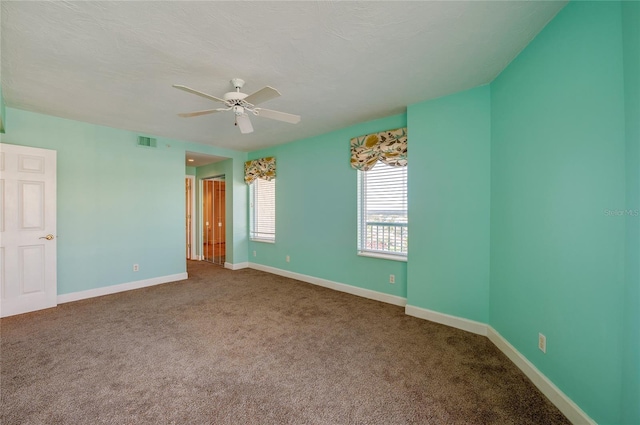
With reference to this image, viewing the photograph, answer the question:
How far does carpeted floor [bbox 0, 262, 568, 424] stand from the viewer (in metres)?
1.60

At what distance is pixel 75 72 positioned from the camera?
2.33 meters

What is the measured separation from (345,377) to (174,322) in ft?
7.03

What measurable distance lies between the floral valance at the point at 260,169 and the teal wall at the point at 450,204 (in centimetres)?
292

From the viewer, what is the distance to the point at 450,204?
2.82 metres

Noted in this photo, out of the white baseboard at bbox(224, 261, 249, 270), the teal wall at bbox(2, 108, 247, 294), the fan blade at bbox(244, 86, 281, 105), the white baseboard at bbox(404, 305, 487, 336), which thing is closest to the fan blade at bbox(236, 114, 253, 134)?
the fan blade at bbox(244, 86, 281, 105)

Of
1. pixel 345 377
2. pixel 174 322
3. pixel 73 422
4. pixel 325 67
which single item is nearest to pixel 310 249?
pixel 174 322

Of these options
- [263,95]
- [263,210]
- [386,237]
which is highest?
[263,95]

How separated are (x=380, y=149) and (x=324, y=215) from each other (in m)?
1.48

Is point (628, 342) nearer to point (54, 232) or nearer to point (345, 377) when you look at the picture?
point (345, 377)

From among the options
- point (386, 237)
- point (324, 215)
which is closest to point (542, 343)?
point (386, 237)

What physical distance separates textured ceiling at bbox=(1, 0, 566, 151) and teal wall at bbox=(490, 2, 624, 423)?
314 mm

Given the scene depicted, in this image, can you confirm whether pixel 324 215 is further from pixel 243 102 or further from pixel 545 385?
pixel 545 385

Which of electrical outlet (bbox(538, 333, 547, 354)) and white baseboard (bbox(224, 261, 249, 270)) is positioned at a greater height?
electrical outlet (bbox(538, 333, 547, 354))

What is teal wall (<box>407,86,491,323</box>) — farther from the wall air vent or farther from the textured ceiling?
the wall air vent
